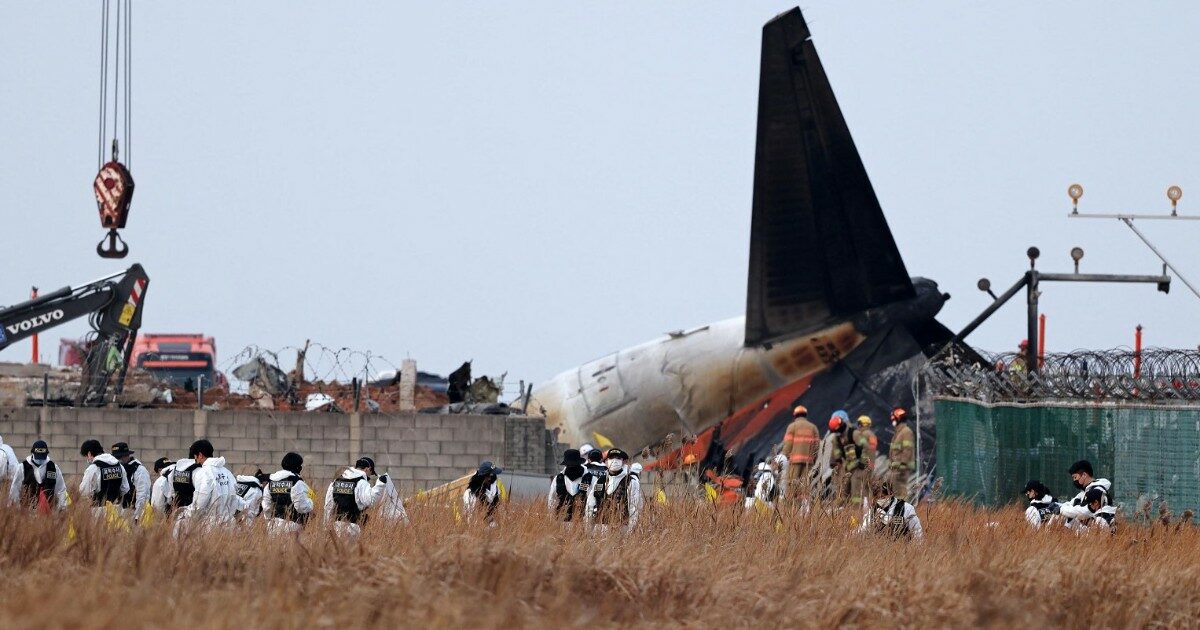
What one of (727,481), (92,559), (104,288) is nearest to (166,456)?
(104,288)

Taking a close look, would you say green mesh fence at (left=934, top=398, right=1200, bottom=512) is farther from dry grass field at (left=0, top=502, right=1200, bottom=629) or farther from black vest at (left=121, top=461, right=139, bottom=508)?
black vest at (left=121, top=461, right=139, bottom=508)

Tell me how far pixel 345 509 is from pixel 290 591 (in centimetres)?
740

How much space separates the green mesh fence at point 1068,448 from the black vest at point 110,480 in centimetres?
1104

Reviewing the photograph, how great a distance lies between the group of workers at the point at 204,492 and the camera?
16938 millimetres

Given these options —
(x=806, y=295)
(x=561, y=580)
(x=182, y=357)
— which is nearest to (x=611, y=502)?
(x=561, y=580)

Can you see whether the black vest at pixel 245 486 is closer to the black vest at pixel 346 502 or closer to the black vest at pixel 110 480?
the black vest at pixel 110 480

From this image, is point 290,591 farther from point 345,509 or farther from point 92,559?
point 345,509

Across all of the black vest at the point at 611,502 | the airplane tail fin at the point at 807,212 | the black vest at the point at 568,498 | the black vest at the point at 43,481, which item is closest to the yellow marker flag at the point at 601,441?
the airplane tail fin at the point at 807,212

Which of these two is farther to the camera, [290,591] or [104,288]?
[104,288]

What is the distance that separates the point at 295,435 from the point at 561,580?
21810 millimetres

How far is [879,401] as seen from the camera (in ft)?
110

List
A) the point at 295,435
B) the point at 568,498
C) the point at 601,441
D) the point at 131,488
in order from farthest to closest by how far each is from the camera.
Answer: the point at 601,441 < the point at 295,435 < the point at 131,488 < the point at 568,498

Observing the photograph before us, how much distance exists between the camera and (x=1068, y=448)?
80.8 feet

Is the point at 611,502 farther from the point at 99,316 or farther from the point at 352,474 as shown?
the point at 99,316
